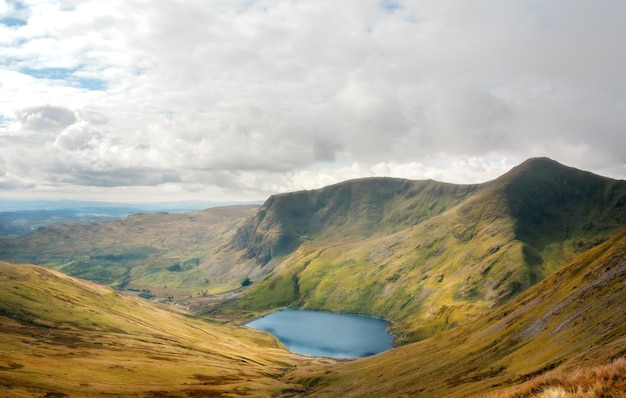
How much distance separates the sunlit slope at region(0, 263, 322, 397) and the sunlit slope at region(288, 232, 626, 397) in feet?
92.9

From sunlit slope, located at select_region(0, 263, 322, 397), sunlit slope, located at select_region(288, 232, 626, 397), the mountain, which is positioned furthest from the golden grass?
sunlit slope, located at select_region(0, 263, 322, 397)

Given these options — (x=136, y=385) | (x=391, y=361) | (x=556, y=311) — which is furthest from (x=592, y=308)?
(x=136, y=385)

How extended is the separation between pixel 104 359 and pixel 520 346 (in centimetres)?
11754

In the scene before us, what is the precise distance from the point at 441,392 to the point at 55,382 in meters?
84.2

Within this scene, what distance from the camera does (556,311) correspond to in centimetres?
9812

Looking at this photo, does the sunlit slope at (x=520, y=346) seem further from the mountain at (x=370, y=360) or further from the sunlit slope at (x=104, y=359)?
the sunlit slope at (x=104, y=359)

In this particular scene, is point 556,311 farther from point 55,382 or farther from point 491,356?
point 55,382

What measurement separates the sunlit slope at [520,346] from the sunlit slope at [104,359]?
2833cm

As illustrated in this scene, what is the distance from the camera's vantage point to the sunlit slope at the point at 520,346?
67125 millimetres

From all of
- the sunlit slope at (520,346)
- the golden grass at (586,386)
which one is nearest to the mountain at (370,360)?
the sunlit slope at (520,346)

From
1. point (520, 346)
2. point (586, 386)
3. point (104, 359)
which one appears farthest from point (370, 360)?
point (586, 386)

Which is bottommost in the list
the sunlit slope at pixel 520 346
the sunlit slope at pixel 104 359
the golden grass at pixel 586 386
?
the sunlit slope at pixel 104 359

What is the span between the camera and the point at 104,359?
124 metres

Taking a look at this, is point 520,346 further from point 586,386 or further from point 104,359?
point 104,359
